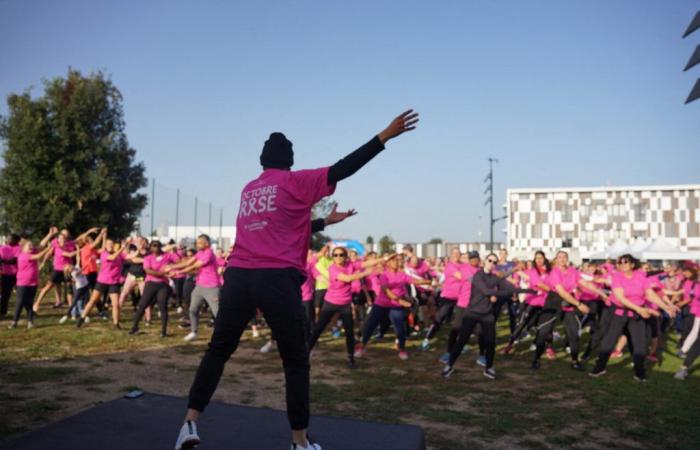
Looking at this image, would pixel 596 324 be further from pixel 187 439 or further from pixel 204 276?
pixel 187 439

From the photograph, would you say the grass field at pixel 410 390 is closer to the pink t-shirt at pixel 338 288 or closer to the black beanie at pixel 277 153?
the pink t-shirt at pixel 338 288

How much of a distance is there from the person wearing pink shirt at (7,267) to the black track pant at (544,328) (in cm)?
1183

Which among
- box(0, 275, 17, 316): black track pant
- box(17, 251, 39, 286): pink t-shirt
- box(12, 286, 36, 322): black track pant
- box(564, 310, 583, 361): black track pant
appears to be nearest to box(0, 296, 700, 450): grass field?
box(564, 310, 583, 361): black track pant

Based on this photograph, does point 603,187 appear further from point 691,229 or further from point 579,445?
point 579,445

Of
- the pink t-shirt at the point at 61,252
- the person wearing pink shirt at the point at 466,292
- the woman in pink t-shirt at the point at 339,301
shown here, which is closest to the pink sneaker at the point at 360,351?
the woman in pink t-shirt at the point at 339,301

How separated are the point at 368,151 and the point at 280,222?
2.40 ft

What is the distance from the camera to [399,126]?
332 cm

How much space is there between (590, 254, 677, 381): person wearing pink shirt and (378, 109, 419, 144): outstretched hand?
22.2 feet

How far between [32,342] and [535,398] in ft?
28.9

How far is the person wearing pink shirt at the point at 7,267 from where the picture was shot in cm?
1291

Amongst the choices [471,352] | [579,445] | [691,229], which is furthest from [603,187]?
[579,445]

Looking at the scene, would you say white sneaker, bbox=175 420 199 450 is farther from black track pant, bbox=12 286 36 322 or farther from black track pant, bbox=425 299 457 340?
black track pant, bbox=12 286 36 322

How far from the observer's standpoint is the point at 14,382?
6.80 metres

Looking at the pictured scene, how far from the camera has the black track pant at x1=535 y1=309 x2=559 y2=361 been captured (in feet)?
30.8
